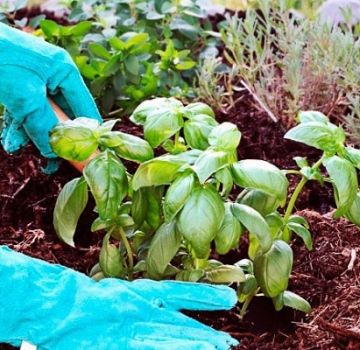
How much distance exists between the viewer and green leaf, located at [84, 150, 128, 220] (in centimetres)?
133

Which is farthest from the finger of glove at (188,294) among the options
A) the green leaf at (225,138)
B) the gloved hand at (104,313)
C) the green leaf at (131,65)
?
the green leaf at (131,65)

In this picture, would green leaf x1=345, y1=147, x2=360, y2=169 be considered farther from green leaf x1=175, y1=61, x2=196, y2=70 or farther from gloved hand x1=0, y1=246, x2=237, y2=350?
green leaf x1=175, y1=61, x2=196, y2=70

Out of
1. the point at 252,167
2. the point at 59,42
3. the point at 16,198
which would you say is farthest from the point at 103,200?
the point at 59,42

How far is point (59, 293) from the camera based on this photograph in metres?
1.32

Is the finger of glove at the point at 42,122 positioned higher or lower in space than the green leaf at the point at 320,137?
lower

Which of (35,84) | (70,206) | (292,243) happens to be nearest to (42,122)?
(35,84)

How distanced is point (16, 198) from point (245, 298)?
569mm

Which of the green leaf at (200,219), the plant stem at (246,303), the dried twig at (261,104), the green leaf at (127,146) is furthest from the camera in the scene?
the dried twig at (261,104)

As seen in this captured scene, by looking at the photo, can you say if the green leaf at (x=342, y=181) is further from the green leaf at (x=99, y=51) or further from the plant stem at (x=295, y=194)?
the green leaf at (x=99, y=51)

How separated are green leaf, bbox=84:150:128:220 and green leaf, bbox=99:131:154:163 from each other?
2 centimetres

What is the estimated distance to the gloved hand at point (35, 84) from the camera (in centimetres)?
155

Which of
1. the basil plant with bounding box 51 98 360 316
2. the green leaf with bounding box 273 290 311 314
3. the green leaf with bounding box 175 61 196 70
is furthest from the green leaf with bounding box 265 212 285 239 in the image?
the green leaf with bounding box 175 61 196 70

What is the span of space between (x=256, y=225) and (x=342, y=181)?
0.49 feet

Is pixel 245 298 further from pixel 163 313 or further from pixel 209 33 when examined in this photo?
pixel 209 33
